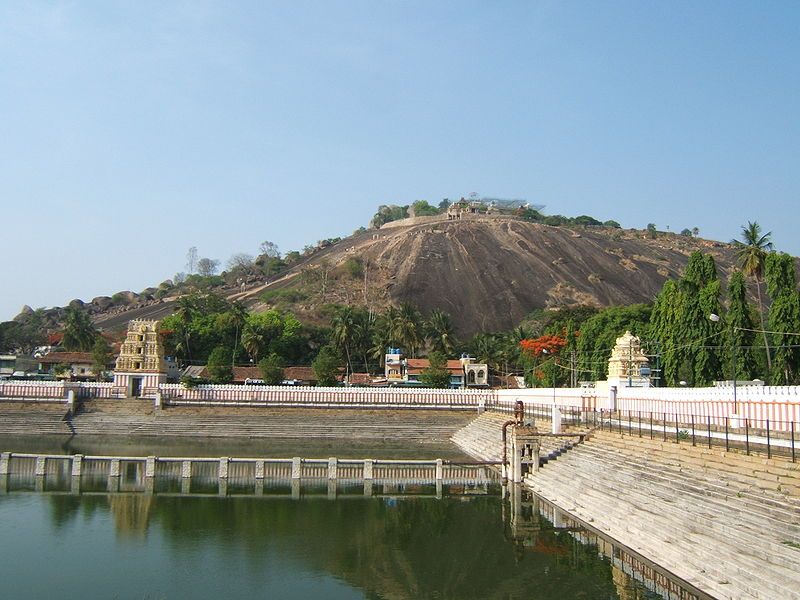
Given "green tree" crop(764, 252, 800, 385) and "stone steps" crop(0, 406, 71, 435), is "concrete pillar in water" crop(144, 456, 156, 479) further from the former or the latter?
"green tree" crop(764, 252, 800, 385)

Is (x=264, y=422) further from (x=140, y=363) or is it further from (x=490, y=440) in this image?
(x=490, y=440)

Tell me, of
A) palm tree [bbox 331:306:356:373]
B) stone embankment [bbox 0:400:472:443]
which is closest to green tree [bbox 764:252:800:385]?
stone embankment [bbox 0:400:472:443]

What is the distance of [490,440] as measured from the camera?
48.1 m

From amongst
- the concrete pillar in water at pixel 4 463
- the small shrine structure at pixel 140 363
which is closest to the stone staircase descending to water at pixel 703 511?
the concrete pillar in water at pixel 4 463

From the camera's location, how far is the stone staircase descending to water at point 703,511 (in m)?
16.4

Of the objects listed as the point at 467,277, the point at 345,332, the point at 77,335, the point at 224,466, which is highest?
the point at 467,277

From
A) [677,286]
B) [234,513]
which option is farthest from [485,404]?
[234,513]

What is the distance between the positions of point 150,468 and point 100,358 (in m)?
62.0

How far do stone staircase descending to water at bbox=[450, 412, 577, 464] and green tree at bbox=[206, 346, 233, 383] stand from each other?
103 ft

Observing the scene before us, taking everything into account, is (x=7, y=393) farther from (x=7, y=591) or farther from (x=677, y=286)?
(x=677, y=286)

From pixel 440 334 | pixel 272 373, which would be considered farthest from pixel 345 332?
pixel 440 334

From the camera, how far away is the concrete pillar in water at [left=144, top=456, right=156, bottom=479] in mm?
37375

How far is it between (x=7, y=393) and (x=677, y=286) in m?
57.5

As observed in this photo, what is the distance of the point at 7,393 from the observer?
63.4 m
